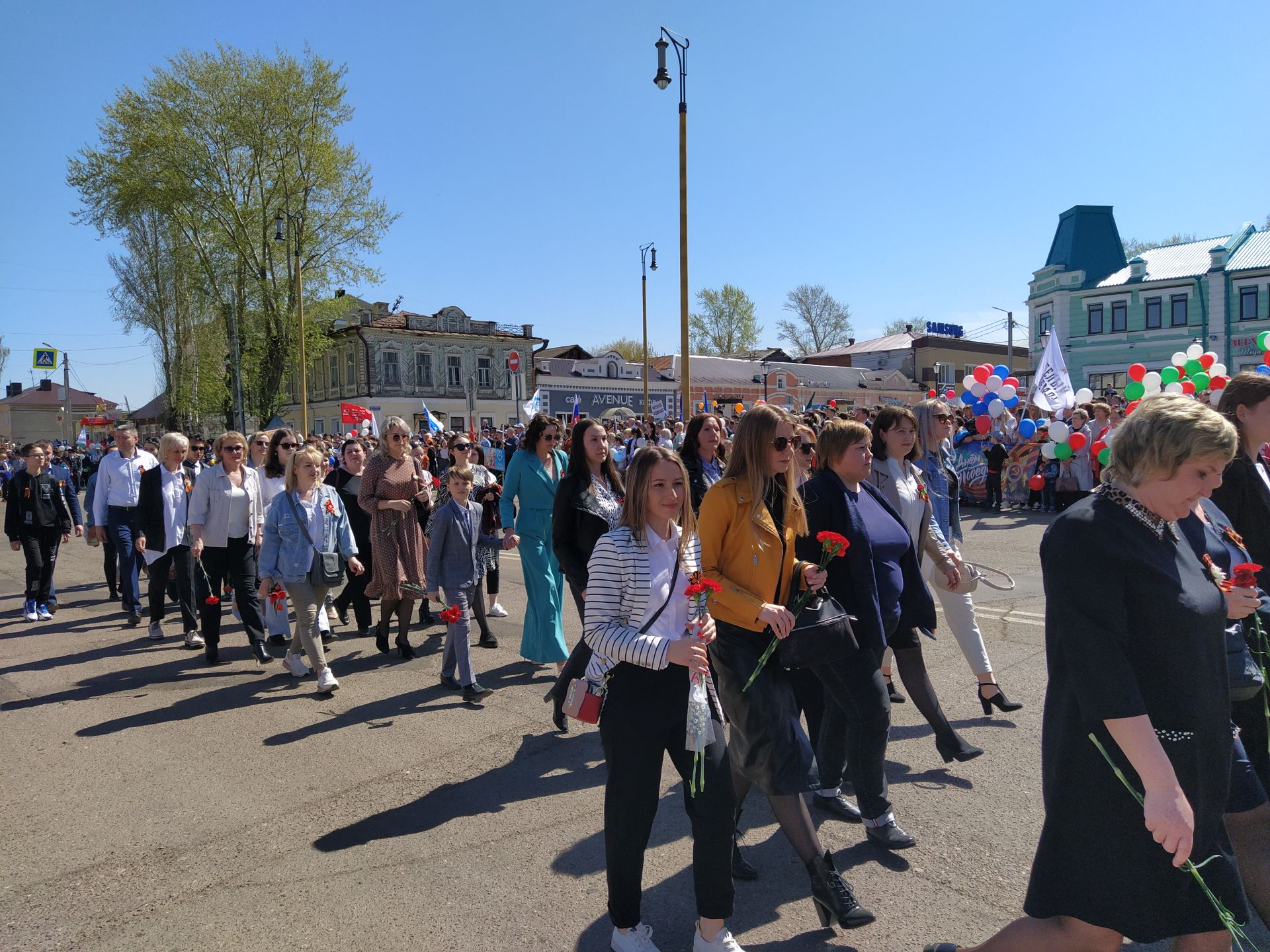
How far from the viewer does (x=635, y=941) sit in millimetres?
2846

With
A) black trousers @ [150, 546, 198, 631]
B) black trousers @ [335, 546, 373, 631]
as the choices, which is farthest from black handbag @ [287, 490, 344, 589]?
black trousers @ [150, 546, 198, 631]

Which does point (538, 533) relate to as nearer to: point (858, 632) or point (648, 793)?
point (858, 632)

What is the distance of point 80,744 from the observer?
527 centimetres

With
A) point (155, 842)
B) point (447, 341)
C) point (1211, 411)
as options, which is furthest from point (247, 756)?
point (447, 341)

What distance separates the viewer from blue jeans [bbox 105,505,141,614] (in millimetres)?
9000

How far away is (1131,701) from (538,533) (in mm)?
4615

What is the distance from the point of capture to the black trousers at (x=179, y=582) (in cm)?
791

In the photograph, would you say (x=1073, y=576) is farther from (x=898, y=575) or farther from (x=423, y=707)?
(x=423, y=707)

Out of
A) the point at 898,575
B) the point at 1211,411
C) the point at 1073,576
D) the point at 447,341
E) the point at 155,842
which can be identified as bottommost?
the point at 155,842

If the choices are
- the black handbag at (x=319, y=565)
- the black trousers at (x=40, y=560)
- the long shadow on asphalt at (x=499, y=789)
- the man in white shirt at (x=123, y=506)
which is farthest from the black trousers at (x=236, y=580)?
the black trousers at (x=40, y=560)

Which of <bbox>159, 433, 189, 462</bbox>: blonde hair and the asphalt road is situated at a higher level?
<bbox>159, 433, 189, 462</bbox>: blonde hair

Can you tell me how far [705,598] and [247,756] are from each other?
3.43 metres

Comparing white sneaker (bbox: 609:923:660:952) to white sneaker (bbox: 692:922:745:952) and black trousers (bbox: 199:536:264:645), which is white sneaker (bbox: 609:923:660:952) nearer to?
white sneaker (bbox: 692:922:745:952)

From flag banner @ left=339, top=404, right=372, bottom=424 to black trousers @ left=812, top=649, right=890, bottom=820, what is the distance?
66.6 ft
